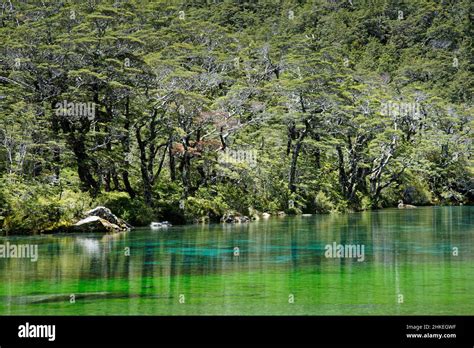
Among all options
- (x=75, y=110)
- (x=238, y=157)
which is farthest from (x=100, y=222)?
(x=238, y=157)

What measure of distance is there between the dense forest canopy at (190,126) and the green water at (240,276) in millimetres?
6083

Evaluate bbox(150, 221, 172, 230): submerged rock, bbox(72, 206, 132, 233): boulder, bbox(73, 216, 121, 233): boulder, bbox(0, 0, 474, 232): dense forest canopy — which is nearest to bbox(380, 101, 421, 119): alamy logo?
bbox(0, 0, 474, 232): dense forest canopy

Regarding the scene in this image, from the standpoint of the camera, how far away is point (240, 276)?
1480 centimetres

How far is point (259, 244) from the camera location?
21938 mm

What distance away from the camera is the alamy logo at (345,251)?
18222mm

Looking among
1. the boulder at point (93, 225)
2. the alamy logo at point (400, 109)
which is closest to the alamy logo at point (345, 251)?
the boulder at point (93, 225)

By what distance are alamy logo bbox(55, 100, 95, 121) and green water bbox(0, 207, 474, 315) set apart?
23.4 feet

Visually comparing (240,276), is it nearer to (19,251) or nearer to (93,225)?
(19,251)
